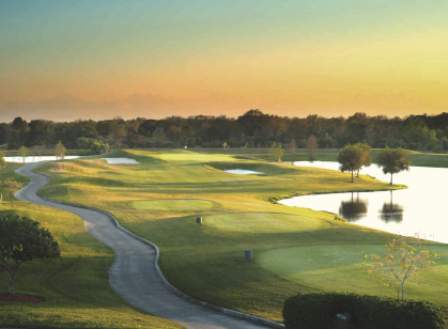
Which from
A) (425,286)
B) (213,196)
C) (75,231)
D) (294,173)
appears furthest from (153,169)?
(425,286)

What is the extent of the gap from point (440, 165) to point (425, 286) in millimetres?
156174

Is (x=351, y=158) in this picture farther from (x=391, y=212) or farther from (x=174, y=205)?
(x=174, y=205)

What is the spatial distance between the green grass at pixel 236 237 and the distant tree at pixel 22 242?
7477 millimetres

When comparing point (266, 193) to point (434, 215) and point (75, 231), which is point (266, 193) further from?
point (75, 231)

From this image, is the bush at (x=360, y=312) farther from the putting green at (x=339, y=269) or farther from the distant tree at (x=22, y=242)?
the distant tree at (x=22, y=242)

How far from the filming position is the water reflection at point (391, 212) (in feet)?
257

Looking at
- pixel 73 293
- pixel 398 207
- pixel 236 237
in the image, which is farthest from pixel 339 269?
pixel 398 207

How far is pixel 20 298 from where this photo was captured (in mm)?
28719

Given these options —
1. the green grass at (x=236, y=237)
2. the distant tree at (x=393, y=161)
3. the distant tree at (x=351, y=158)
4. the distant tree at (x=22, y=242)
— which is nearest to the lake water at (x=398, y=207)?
the distant tree at (x=393, y=161)

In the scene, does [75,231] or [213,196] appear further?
[213,196]

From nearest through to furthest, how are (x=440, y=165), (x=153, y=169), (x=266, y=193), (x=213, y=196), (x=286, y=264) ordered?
(x=286, y=264) < (x=213, y=196) < (x=266, y=193) < (x=153, y=169) < (x=440, y=165)

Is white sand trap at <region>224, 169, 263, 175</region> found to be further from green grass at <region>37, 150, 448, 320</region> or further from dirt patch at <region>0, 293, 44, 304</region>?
dirt patch at <region>0, 293, 44, 304</region>

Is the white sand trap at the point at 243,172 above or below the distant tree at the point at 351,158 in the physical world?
below

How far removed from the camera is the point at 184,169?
12750 centimetres
